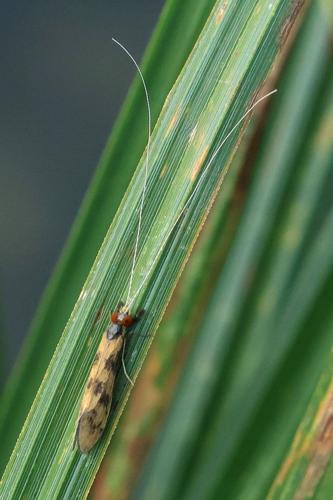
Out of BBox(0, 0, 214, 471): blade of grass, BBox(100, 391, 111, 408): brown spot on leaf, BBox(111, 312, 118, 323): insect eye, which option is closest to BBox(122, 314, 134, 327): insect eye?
BBox(111, 312, 118, 323): insect eye

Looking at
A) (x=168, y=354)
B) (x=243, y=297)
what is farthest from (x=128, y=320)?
(x=243, y=297)

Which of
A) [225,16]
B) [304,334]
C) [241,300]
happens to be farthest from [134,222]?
[304,334]

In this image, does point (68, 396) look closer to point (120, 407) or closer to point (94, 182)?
point (120, 407)

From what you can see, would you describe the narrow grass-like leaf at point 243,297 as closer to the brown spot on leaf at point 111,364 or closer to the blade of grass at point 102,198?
the brown spot on leaf at point 111,364

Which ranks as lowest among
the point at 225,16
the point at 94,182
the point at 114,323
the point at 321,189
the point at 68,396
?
the point at 68,396

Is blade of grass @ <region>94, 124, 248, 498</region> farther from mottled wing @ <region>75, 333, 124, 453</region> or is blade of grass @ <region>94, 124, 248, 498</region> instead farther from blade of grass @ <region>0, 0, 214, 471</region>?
blade of grass @ <region>0, 0, 214, 471</region>

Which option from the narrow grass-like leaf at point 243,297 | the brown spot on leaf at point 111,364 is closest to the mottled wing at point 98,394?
the brown spot on leaf at point 111,364
